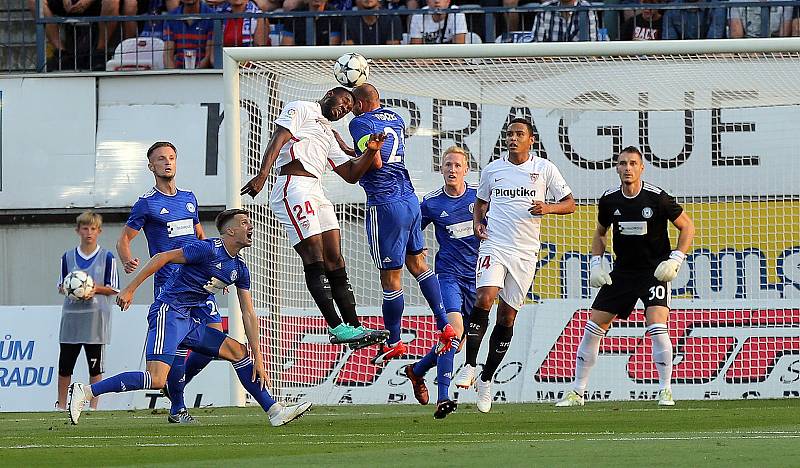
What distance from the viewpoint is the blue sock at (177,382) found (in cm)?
1077

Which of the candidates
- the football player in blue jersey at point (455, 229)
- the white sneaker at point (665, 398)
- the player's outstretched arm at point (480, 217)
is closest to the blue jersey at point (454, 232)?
the football player in blue jersey at point (455, 229)

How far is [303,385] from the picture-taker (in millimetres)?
14211

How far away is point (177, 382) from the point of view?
10.9 metres

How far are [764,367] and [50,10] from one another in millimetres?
10109

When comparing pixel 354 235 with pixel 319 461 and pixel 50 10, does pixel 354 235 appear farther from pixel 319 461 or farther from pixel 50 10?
pixel 319 461

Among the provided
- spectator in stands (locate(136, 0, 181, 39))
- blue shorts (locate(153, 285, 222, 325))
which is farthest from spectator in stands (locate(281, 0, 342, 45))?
blue shorts (locate(153, 285, 222, 325))

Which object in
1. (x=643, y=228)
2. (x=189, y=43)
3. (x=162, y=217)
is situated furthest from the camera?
(x=189, y=43)

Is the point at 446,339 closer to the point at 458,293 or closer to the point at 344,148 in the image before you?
the point at 458,293

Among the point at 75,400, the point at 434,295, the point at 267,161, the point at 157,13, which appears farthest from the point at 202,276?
the point at 157,13

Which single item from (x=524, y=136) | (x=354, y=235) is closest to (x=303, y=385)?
(x=354, y=235)

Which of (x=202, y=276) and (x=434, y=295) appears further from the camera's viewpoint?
(x=434, y=295)

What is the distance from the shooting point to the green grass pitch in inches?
277

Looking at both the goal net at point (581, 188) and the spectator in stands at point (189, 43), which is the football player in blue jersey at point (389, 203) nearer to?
the goal net at point (581, 188)

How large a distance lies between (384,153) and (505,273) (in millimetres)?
1333
